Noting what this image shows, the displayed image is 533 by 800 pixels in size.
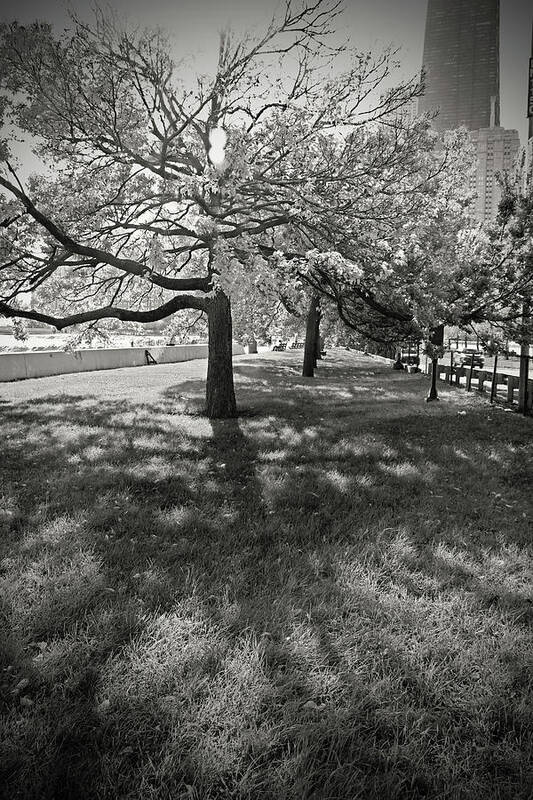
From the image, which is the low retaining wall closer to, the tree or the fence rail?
the tree

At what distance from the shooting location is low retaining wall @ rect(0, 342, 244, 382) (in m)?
16.7

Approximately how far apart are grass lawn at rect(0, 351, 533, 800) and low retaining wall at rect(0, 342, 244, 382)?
8.81m

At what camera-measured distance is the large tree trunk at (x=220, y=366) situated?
936cm

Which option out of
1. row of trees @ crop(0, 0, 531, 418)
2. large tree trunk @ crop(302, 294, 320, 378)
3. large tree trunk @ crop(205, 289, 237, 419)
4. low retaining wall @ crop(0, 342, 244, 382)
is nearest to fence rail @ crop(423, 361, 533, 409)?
row of trees @ crop(0, 0, 531, 418)

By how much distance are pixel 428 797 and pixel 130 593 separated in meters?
2.11

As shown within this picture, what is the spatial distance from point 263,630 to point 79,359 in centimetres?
1950

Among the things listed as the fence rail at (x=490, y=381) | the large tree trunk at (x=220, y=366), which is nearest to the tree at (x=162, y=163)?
the large tree trunk at (x=220, y=366)

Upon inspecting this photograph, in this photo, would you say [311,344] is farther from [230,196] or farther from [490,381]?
[230,196]

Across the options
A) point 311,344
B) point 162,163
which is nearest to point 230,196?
point 162,163

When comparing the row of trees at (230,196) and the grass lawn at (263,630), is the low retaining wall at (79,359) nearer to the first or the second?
the row of trees at (230,196)

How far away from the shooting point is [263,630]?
2.67 meters

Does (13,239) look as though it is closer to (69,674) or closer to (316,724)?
(69,674)

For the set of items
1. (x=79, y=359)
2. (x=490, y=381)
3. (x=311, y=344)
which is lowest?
(x=490, y=381)

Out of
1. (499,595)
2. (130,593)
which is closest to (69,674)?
(130,593)
